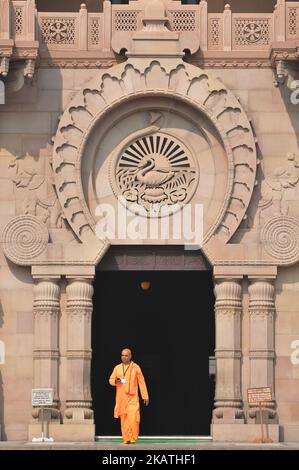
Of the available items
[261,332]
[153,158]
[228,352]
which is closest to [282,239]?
[261,332]

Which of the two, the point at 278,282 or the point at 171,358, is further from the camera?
the point at 171,358

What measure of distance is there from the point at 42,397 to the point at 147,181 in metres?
5.36

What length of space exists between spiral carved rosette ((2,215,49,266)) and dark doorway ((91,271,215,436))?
23.1ft

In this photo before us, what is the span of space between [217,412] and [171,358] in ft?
31.9

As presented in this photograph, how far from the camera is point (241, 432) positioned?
46.4m

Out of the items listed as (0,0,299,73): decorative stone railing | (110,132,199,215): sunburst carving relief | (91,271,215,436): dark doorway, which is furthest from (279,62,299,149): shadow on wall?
(91,271,215,436): dark doorway

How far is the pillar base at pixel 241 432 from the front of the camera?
46.3 metres

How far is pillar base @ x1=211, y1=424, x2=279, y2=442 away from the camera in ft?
152

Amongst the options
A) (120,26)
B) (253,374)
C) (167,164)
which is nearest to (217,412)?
(253,374)

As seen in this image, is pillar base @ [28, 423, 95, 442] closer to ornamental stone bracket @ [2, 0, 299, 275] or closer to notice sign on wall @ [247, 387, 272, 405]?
ornamental stone bracket @ [2, 0, 299, 275]

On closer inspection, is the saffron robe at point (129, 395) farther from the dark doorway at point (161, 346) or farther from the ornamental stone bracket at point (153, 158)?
the dark doorway at point (161, 346)

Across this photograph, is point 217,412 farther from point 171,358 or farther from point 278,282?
point 171,358

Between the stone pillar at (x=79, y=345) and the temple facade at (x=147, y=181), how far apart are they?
0.10 ft

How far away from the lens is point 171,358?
56.5 metres
